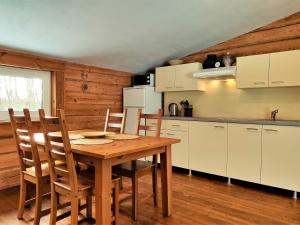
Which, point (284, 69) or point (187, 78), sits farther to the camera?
point (187, 78)

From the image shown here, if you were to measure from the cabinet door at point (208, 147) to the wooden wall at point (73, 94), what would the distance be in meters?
1.59

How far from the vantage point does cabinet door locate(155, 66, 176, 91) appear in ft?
13.7

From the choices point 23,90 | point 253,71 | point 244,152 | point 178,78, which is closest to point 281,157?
point 244,152

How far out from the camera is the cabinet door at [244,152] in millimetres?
3082

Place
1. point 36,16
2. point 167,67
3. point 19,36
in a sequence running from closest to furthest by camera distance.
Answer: point 36,16 → point 19,36 → point 167,67

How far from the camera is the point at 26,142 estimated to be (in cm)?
225

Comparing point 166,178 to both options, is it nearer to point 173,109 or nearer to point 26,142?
point 26,142

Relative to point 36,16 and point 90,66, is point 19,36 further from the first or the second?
point 90,66

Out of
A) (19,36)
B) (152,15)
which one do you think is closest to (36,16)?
(19,36)

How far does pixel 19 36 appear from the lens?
2.67m

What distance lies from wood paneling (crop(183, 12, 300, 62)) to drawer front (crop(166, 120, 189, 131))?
50.4 inches

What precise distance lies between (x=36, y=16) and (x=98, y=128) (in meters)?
2.16

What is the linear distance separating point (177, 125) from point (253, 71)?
4.50 ft

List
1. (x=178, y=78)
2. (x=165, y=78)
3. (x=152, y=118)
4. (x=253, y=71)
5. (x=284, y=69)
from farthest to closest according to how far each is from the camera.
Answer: (x=165, y=78)
(x=178, y=78)
(x=253, y=71)
(x=284, y=69)
(x=152, y=118)
